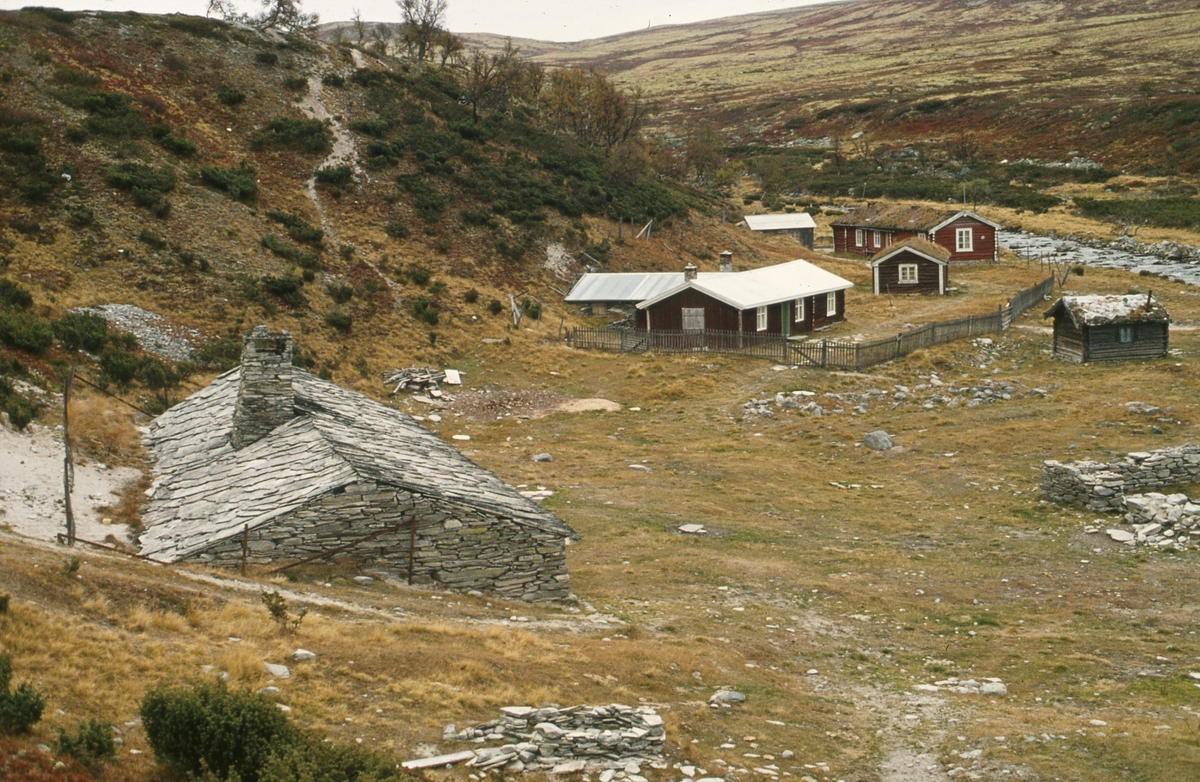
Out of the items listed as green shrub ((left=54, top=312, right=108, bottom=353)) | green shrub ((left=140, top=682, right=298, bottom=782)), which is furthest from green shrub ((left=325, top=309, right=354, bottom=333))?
green shrub ((left=140, top=682, right=298, bottom=782))

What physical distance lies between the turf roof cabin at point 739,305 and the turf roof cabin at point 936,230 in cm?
1951

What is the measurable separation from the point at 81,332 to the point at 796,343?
2715 cm

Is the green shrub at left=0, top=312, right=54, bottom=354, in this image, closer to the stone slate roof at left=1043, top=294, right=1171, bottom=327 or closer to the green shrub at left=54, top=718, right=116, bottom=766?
the green shrub at left=54, top=718, right=116, bottom=766

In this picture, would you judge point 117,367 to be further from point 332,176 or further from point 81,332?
point 332,176

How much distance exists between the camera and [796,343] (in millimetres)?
44219

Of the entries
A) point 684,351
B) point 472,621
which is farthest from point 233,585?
point 684,351

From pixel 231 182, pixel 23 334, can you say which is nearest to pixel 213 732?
pixel 23 334

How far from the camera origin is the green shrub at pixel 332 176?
55.0 metres

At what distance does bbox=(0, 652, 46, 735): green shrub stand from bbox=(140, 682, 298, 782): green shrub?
874 millimetres

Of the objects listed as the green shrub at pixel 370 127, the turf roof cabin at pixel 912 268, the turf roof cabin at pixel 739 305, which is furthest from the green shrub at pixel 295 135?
the turf roof cabin at pixel 912 268

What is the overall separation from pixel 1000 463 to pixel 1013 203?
7459cm

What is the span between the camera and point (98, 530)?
16797mm

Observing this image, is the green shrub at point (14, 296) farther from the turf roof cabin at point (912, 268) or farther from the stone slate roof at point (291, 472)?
the turf roof cabin at point (912, 268)

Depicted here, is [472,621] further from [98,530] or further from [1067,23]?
[1067,23]
